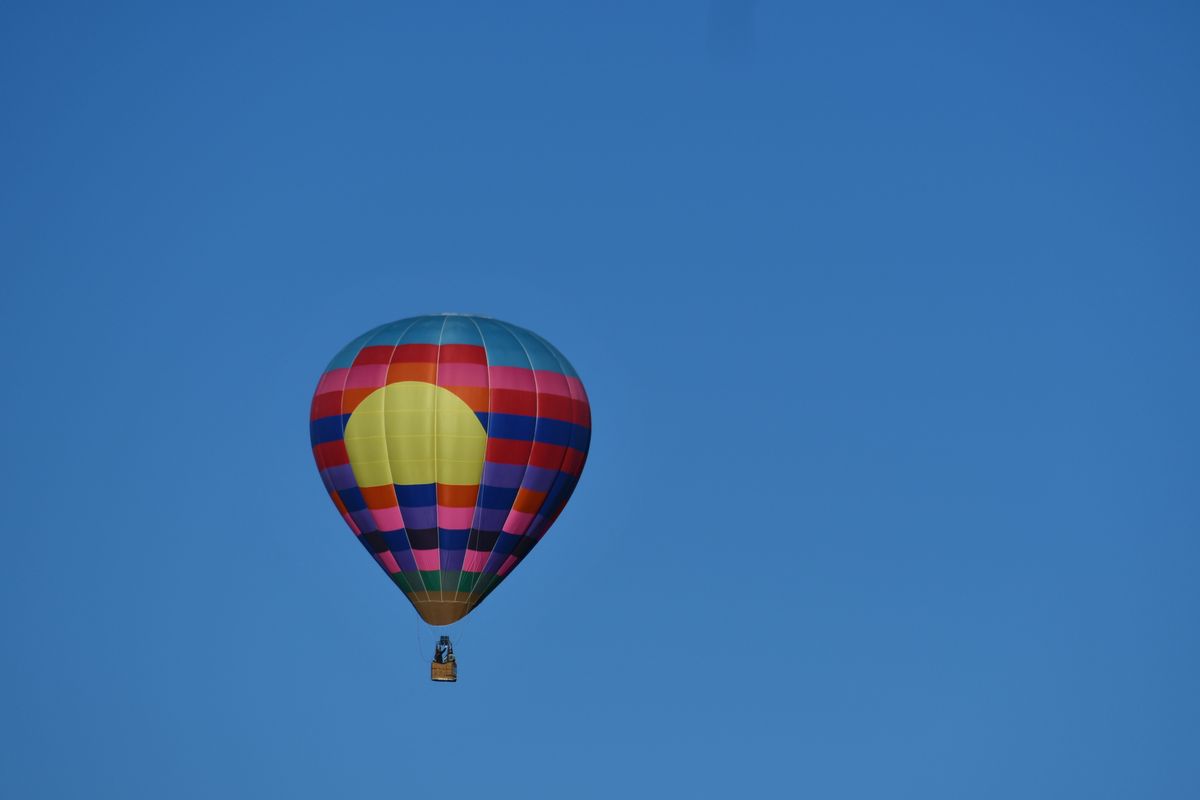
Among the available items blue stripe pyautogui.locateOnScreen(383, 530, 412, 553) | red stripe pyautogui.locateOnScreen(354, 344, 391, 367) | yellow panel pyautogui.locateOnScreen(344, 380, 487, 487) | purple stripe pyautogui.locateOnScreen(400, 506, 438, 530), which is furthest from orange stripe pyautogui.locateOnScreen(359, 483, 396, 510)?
red stripe pyautogui.locateOnScreen(354, 344, 391, 367)

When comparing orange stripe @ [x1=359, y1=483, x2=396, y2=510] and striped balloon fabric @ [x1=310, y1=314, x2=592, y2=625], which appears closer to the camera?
striped balloon fabric @ [x1=310, y1=314, x2=592, y2=625]

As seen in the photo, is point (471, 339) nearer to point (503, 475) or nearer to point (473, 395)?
point (473, 395)

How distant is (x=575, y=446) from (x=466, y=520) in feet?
11.0

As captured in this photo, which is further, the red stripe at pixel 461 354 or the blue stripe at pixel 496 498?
the red stripe at pixel 461 354

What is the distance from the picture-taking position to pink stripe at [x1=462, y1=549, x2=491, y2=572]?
219 ft

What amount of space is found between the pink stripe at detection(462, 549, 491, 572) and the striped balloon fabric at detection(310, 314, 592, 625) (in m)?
0.02

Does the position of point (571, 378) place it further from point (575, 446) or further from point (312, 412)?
point (312, 412)

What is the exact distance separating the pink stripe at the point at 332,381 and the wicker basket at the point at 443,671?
664 cm

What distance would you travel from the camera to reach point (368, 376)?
66.9m

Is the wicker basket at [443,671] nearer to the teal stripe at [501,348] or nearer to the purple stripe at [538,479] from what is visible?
the purple stripe at [538,479]

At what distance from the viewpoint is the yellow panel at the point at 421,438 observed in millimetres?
66125

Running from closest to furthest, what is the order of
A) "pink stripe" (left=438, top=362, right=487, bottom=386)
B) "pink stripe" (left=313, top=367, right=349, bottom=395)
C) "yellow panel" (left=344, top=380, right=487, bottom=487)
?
"yellow panel" (left=344, top=380, right=487, bottom=487) < "pink stripe" (left=438, top=362, right=487, bottom=386) < "pink stripe" (left=313, top=367, right=349, bottom=395)

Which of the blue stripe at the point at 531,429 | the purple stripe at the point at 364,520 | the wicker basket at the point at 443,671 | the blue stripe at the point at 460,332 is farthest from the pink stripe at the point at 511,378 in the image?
the wicker basket at the point at 443,671

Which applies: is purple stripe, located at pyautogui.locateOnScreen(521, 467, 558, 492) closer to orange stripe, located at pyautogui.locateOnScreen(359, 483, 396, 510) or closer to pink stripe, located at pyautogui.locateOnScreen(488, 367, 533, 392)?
pink stripe, located at pyautogui.locateOnScreen(488, 367, 533, 392)
